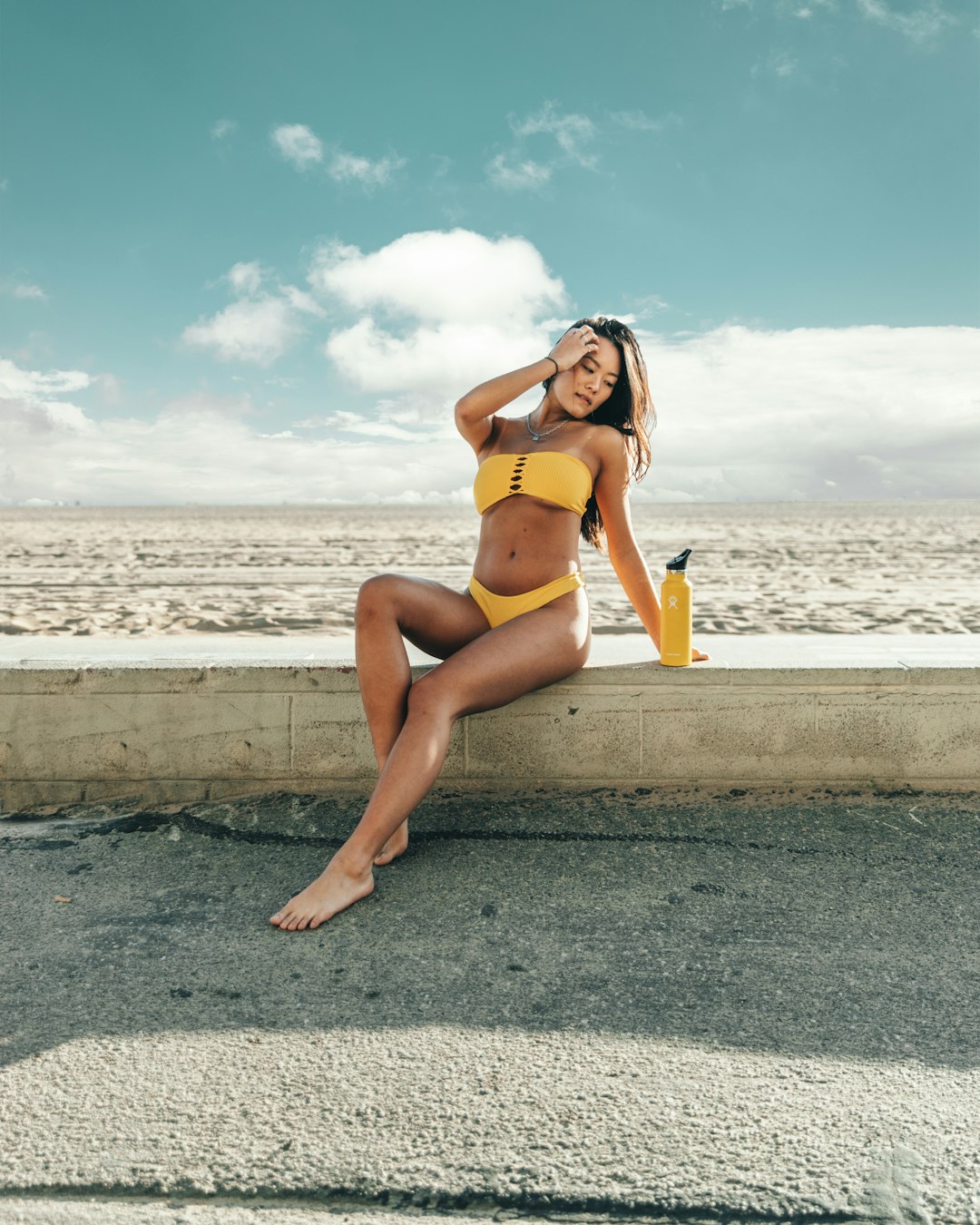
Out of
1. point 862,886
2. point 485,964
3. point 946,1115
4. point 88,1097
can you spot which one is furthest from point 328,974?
point 862,886

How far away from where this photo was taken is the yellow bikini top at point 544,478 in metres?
3.30

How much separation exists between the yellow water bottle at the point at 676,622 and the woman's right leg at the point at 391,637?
76 cm

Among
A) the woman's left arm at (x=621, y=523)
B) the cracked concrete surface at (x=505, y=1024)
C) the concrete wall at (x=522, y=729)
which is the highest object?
the woman's left arm at (x=621, y=523)

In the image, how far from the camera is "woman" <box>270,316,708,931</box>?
2799 mm

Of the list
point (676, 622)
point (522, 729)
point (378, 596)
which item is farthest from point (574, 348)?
point (522, 729)

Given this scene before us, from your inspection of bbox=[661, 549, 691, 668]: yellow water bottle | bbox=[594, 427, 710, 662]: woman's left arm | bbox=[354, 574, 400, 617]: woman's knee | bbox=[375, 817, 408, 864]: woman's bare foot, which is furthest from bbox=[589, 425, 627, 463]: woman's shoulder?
bbox=[375, 817, 408, 864]: woman's bare foot

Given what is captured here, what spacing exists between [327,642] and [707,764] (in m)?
1.86

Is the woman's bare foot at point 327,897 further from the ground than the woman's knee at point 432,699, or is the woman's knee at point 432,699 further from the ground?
the woman's knee at point 432,699

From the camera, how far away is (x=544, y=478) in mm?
3299

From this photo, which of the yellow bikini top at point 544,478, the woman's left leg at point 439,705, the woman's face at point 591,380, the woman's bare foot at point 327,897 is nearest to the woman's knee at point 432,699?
the woman's left leg at point 439,705

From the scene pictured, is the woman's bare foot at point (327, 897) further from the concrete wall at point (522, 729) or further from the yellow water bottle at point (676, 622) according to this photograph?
the yellow water bottle at point (676, 622)

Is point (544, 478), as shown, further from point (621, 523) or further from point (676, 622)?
point (676, 622)

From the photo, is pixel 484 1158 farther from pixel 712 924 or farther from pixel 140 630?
pixel 140 630

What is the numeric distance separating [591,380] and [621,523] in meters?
0.52
